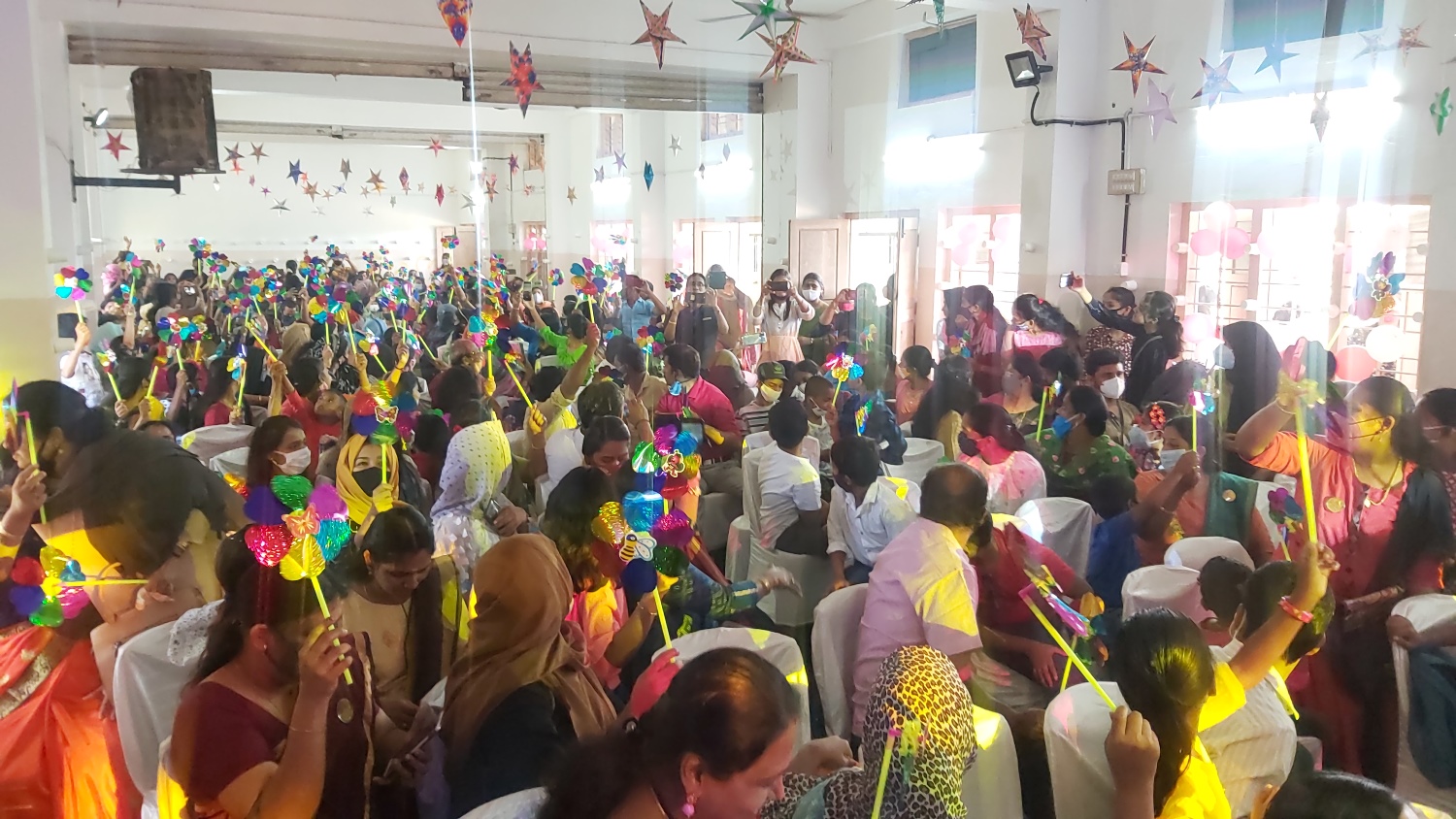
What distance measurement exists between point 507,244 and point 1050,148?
3802mm

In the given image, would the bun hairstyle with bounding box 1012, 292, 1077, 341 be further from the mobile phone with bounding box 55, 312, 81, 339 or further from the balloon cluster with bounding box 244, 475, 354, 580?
the mobile phone with bounding box 55, 312, 81, 339

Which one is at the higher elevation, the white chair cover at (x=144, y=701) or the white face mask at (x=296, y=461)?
the white face mask at (x=296, y=461)

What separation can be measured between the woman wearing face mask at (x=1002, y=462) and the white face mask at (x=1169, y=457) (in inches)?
13.6

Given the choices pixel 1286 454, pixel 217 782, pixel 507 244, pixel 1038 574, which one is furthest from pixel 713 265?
pixel 217 782

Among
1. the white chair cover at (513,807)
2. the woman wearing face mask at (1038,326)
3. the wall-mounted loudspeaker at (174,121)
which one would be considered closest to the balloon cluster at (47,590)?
the white chair cover at (513,807)

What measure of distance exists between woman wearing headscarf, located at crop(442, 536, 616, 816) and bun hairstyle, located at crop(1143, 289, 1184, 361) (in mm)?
4073

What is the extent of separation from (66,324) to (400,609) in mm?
2929

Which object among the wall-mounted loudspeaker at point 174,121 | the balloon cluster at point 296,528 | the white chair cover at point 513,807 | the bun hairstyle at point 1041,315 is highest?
the wall-mounted loudspeaker at point 174,121

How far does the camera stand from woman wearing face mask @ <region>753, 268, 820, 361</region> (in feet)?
21.3

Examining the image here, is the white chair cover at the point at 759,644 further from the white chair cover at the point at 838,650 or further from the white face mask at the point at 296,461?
the white face mask at the point at 296,461

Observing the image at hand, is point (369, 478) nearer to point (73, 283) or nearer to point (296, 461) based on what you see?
point (296, 461)

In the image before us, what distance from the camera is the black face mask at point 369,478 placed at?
8.00 feet

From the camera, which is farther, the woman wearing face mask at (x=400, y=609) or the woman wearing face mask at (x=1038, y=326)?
the woman wearing face mask at (x=1038, y=326)

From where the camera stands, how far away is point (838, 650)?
6.94 feet
